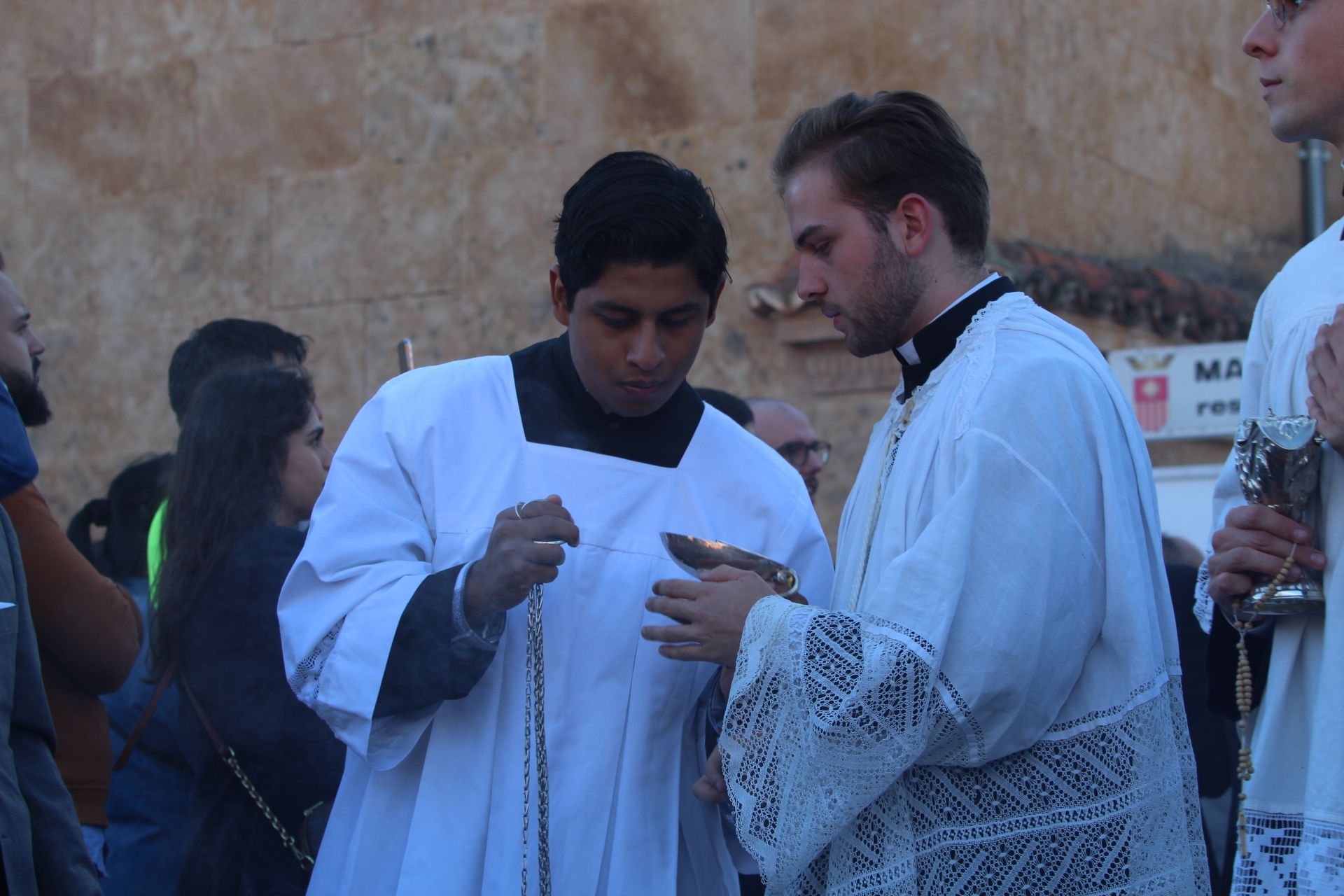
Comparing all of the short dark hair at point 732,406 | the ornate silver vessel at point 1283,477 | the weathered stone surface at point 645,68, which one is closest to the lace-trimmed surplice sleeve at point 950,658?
the ornate silver vessel at point 1283,477

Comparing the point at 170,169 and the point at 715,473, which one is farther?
the point at 170,169

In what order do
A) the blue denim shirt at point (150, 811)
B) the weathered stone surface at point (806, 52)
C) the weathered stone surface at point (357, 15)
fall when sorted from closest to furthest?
the blue denim shirt at point (150, 811), the weathered stone surface at point (806, 52), the weathered stone surface at point (357, 15)

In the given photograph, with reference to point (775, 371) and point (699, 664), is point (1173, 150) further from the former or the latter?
point (699, 664)

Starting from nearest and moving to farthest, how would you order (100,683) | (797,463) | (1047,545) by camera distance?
(1047,545), (100,683), (797,463)

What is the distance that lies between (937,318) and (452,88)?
190 inches

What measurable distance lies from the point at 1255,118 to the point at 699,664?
6844 mm

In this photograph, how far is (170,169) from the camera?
24.8 feet

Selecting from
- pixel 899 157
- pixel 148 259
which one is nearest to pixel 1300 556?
pixel 899 157

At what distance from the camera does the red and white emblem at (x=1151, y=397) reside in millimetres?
6844

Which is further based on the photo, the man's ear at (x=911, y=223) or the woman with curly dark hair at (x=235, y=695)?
the woman with curly dark hair at (x=235, y=695)

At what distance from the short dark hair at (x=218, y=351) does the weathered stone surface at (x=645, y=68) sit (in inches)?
104

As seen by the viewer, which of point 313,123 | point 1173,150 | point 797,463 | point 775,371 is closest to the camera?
point 797,463

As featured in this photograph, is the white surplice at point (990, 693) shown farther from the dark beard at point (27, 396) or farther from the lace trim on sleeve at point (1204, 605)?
the dark beard at point (27, 396)

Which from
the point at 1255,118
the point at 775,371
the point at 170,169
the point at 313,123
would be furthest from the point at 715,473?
the point at 1255,118
